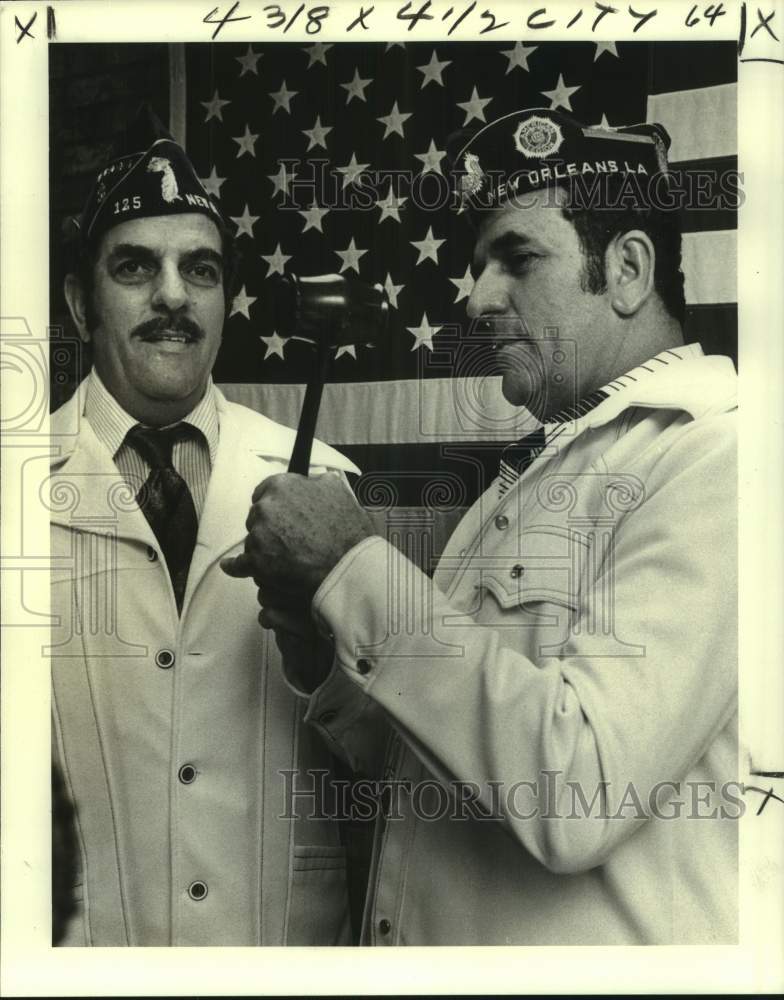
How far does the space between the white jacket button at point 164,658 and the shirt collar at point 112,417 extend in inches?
18.2

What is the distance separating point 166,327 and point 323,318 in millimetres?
370

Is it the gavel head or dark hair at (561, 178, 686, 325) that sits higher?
dark hair at (561, 178, 686, 325)

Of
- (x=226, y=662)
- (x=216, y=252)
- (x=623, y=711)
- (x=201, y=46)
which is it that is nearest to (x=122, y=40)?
(x=201, y=46)

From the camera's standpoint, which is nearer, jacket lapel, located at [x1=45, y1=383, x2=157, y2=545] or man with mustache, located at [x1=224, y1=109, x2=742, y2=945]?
man with mustache, located at [x1=224, y1=109, x2=742, y2=945]

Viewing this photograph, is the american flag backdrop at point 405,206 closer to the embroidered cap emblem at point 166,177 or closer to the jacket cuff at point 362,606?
the embroidered cap emblem at point 166,177

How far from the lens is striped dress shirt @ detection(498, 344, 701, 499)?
284cm

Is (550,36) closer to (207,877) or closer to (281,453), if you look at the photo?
(281,453)

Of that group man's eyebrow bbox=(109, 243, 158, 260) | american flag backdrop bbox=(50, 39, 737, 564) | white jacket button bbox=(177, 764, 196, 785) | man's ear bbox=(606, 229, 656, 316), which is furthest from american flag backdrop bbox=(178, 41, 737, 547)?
white jacket button bbox=(177, 764, 196, 785)

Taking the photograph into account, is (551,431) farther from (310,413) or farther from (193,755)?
(193,755)

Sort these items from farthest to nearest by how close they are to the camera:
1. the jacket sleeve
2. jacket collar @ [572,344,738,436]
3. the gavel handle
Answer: the gavel handle → jacket collar @ [572,344,738,436] → the jacket sleeve

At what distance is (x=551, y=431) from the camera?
2.87 m

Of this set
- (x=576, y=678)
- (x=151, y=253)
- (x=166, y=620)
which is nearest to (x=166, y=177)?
(x=151, y=253)

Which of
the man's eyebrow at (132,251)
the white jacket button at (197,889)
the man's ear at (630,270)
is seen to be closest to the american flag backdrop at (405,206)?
the man's ear at (630,270)

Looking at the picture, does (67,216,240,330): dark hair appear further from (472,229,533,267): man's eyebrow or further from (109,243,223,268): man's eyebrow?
(472,229,533,267): man's eyebrow
